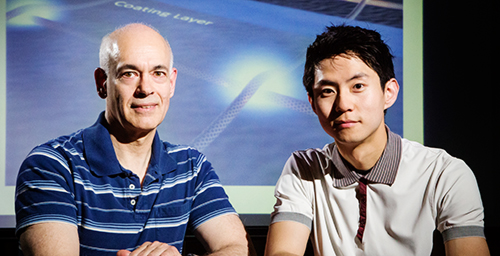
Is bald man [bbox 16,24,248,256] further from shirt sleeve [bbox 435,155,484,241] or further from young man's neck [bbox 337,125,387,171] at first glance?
shirt sleeve [bbox 435,155,484,241]

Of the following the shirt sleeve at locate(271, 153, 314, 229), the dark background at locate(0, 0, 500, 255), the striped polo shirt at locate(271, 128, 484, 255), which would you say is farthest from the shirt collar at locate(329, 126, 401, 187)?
the dark background at locate(0, 0, 500, 255)

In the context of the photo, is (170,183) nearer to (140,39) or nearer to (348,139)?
(140,39)

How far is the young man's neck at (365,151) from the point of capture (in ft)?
4.87

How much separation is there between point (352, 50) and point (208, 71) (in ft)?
4.16

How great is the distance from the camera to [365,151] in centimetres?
149

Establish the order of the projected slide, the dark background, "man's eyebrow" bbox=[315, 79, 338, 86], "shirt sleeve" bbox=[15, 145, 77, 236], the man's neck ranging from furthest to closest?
1. the dark background
2. the projected slide
3. the man's neck
4. "man's eyebrow" bbox=[315, 79, 338, 86]
5. "shirt sleeve" bbox=[15, 145, 77, 236]

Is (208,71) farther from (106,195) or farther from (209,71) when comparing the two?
(106,195)

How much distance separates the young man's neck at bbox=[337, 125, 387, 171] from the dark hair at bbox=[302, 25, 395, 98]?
0.66 feet

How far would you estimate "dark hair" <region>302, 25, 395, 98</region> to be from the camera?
1.45 metres

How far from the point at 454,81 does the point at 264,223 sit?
161 cm

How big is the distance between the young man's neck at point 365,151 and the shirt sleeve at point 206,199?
518 millimetres

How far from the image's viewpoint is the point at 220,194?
1.65 metres

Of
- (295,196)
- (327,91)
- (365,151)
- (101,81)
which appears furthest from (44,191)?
(365,151)

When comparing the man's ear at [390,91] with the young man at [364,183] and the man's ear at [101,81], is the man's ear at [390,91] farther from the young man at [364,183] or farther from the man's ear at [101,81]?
the man's ear at [101,81]
